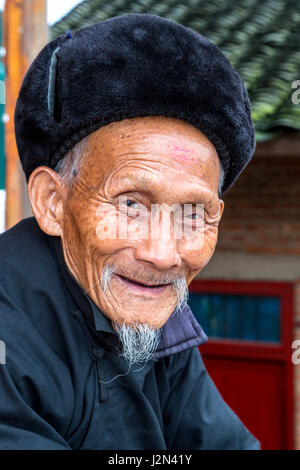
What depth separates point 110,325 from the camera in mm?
1284

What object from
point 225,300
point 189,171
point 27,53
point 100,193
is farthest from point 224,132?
point 225,300

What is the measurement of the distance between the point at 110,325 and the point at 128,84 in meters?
0.59

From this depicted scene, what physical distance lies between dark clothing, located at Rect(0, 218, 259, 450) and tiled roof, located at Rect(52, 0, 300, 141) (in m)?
1.60

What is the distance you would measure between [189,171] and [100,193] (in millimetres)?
217

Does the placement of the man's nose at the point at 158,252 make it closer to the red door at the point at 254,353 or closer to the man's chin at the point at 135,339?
the man's chin at the point at 135,339

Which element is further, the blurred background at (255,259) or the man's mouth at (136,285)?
the blurred background at (255,259)

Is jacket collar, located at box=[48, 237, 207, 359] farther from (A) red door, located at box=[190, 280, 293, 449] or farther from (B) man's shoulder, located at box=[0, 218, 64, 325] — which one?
(A) red door, located at box=[190, 280, 293, 449]

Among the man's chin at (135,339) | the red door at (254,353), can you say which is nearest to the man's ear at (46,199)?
the man's chin at (135,339)

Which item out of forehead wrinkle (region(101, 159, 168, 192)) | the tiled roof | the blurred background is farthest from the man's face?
the blurred background

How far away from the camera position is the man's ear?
1.32 m

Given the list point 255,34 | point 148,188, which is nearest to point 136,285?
point 148,188

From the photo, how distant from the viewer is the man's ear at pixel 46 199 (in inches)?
51.9

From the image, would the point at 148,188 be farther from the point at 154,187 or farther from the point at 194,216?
the point at 194,216

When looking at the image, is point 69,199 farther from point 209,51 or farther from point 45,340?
point 209,51
